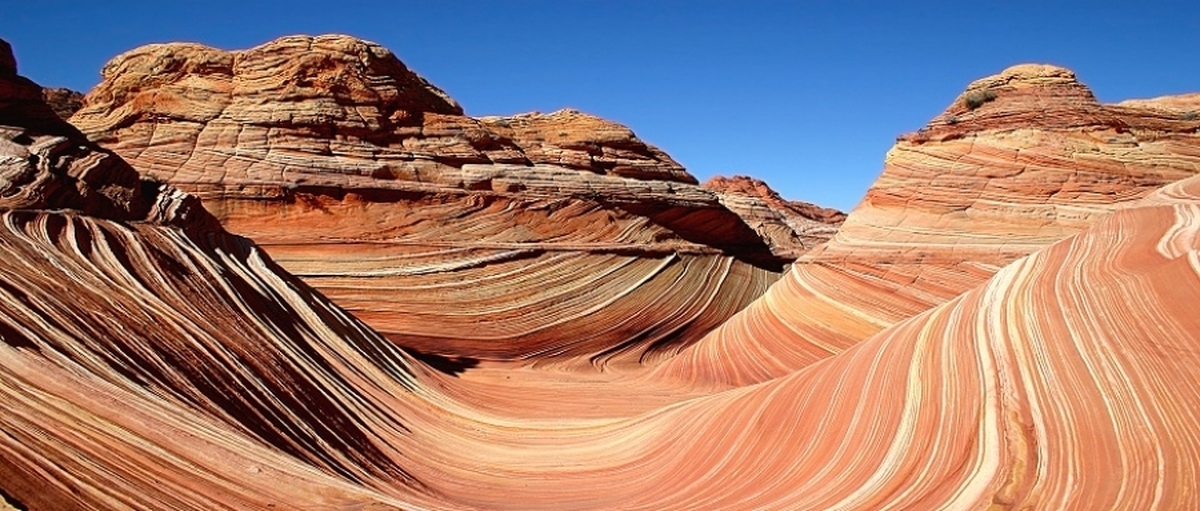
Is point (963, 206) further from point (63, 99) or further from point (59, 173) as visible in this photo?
point (63, 99)

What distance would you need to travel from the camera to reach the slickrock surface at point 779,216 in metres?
23.4

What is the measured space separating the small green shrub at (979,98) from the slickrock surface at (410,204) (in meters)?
5.69

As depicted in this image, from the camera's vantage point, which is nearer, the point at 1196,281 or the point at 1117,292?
the point at 1196,281

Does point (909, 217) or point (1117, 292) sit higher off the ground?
point (909, 217)

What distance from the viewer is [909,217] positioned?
38.9 feet

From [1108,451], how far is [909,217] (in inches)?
334

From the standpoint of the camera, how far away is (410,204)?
14.7 metres

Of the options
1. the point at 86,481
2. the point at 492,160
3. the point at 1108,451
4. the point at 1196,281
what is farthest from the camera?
the point at 492,160

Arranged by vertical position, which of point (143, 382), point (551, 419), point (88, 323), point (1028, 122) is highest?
point (1028, 122)

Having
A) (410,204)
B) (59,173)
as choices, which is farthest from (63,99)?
(59,173)

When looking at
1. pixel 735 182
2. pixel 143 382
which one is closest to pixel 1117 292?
pixel 143 382

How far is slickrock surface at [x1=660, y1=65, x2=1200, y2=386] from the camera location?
10.7 m

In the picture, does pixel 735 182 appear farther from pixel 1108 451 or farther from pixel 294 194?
pixel 1108 451

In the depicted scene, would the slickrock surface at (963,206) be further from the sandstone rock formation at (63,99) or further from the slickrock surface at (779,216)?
the sandstone rock formation at (63,99)
